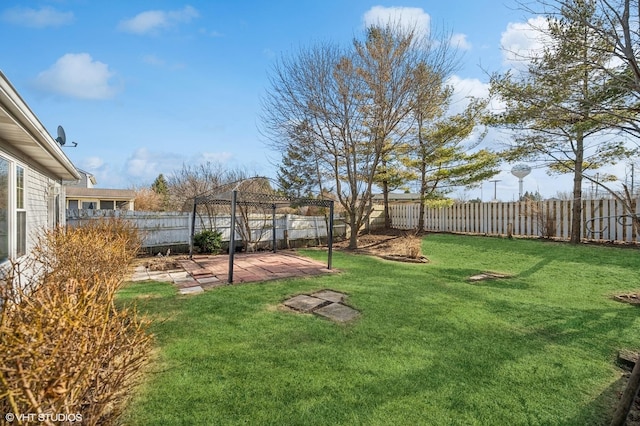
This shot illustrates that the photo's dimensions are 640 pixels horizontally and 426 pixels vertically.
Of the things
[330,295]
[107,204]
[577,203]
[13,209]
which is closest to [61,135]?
[13,209]

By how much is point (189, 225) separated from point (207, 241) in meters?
0.85

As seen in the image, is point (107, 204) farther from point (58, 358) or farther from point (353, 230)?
point (58, 358)

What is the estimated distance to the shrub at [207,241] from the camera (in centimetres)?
934

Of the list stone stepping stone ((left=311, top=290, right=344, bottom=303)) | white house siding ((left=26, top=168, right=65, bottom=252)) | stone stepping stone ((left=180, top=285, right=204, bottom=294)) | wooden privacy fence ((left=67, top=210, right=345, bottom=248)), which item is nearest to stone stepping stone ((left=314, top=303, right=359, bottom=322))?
stone stepping stone ((left=311, top=290, right=344, bottom=303))

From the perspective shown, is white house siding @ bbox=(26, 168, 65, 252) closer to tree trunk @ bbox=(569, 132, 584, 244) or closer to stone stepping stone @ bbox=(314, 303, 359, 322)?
stone stepping stone @ bbox=(314, 303, 359, 322)

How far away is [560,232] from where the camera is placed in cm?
967

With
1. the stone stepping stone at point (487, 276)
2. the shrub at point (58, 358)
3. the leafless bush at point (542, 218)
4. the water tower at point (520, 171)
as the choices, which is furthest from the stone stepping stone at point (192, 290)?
the water tower at point (520, 171)

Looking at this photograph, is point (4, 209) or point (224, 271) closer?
point (4, 209)

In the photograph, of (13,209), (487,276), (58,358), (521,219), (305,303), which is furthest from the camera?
(521,219)

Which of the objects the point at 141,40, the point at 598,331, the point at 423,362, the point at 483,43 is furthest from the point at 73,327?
the point at 141,40

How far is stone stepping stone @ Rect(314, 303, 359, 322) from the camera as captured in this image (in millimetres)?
3791

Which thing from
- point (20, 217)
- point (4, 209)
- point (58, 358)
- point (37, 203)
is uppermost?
point (37, 203)

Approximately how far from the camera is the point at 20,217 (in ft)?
14.4

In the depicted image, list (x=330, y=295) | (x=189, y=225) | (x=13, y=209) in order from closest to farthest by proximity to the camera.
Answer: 1. (x=13, y=209)
2. (x=330, y=295)
3. (x=189, y=225)
